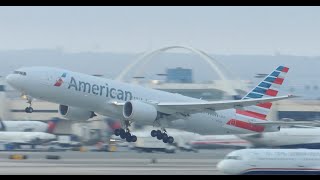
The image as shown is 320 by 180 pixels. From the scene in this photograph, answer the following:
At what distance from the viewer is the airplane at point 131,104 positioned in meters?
33.4

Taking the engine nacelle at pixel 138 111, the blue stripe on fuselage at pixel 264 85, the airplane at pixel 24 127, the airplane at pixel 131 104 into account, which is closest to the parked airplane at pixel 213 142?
the blue stripe on fuselage at pixel 264 85

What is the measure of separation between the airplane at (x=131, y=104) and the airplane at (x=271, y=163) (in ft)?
9.89

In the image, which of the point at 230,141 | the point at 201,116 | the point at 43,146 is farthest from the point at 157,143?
the point at 201,116

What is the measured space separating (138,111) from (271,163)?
784 cm

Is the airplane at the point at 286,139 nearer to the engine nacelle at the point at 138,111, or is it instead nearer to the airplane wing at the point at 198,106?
the airplane wing at the point at 198,106

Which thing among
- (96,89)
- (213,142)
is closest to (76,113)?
(96,89)

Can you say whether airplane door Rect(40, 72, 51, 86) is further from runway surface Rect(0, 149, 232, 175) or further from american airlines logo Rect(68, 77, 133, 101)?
runway surface Rect(0, 149, 232, 175)

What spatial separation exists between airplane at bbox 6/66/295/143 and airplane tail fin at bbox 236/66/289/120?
0.15 m

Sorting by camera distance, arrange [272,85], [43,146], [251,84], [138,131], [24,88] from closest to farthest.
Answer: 1. [24,88]
2. [272,85]
3. [138,131]
4. [43,146]
5. [251,84]

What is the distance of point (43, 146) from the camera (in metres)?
68.5

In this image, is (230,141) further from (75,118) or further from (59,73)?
(59,73)
